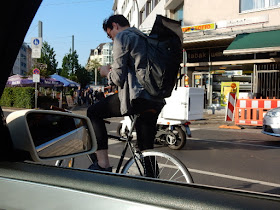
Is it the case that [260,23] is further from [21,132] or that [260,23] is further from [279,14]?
[21,132]

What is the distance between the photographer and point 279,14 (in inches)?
530

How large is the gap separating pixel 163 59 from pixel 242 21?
44.1 ft

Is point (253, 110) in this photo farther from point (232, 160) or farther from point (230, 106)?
point (232, 160)

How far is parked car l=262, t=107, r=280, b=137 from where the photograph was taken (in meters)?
7.32

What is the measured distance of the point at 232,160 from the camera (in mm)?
5406

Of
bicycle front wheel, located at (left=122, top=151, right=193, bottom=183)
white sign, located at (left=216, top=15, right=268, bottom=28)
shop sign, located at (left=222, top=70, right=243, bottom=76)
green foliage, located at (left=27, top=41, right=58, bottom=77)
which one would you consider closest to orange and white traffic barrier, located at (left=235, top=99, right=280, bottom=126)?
shop sign, located at (left=222, top=70, right=243, bottom=76)

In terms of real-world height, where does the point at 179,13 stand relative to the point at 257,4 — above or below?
above

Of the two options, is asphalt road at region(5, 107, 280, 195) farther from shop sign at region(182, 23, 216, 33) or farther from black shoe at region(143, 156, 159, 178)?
shop sign at region(182, 23, 216, 33)

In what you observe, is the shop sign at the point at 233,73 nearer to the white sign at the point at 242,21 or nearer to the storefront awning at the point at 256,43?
the storefront awning at the point at 256,43

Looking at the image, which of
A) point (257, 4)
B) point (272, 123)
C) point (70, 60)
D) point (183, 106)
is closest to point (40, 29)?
point (70, 60)

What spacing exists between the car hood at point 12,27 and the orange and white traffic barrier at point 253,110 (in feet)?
33.5

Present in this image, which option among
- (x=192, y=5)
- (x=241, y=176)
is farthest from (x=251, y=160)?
(x=192, y=5)

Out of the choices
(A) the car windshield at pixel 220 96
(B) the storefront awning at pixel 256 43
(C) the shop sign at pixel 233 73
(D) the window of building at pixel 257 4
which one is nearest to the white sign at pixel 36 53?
(A) the car windshield at pixel 220 96

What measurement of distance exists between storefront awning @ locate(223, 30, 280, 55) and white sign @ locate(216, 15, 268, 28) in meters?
0.65
